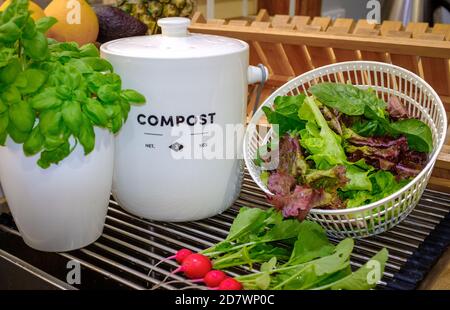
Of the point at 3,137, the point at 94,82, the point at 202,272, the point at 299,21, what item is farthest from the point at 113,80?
the point at 299,21

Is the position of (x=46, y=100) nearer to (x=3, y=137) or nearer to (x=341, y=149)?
(x=3, y=137)

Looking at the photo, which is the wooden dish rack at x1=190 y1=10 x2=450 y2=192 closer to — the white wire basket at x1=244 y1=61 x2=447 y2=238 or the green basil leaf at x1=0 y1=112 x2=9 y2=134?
the white wire basket at x1=244 y1=61 x2=447 y2=238

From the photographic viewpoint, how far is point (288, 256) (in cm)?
63

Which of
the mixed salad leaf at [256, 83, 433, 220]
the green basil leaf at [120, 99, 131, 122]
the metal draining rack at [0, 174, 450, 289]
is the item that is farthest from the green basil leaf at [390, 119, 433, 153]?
the green basil leaf at [120, 99, 131, 122]

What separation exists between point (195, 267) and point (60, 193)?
175 millimetres

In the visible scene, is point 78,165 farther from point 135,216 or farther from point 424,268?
point 424,268

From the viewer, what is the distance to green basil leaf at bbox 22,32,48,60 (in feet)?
1.79

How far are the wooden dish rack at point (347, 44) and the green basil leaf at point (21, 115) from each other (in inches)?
16.4

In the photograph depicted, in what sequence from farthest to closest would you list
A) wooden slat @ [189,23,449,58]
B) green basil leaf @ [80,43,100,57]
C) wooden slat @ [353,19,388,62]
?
wooden slat @ [353,19,388,62], wooden slat @ [189,23,449,58], green basil leaf @ [80,43,100,57]

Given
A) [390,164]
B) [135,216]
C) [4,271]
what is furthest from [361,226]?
[4,271]

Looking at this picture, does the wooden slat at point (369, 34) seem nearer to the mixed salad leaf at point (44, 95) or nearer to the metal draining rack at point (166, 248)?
the metal draining rack at point (166, 248)

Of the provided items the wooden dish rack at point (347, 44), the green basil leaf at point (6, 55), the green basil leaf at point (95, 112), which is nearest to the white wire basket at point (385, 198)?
the wooden dish rack at point (347, 44)

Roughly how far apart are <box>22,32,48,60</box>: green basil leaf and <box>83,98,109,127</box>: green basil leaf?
0.07 metres

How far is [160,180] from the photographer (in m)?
0.69
